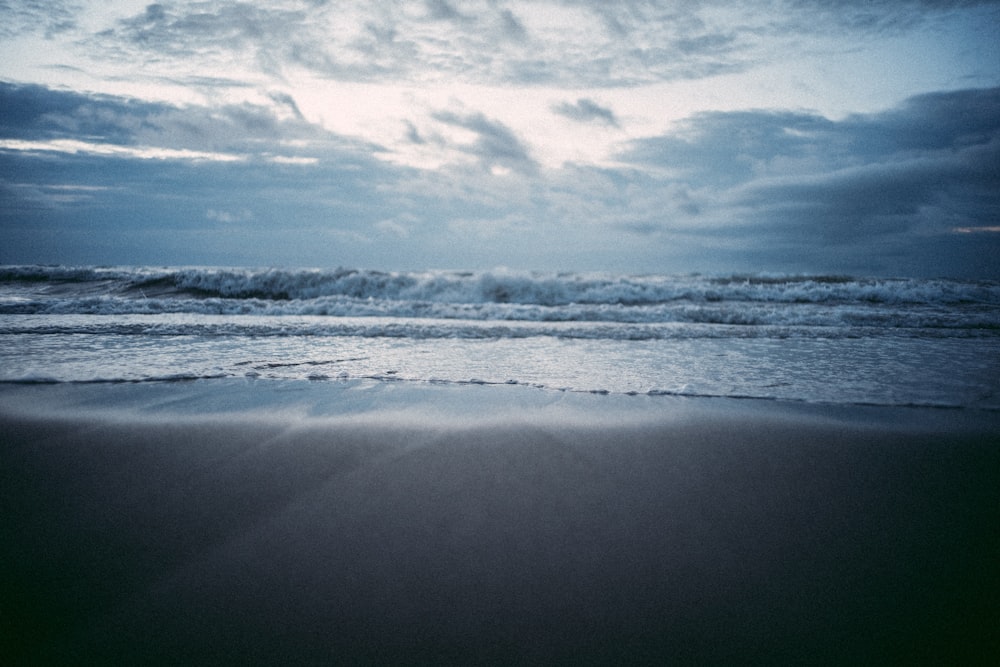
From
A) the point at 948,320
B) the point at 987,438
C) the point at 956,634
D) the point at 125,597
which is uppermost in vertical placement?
the point at 948,320

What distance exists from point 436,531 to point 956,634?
176 centimetres

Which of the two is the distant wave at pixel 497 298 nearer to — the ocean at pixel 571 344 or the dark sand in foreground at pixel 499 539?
the ocean at pixel 571 344

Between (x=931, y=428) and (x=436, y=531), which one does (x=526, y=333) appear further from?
(x=436, y=531)

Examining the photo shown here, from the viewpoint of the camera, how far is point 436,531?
2059mm

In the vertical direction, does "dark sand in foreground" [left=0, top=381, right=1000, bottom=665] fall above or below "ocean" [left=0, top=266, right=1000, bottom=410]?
below

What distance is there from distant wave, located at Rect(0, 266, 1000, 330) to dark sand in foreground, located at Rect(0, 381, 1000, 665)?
6484 millimetres

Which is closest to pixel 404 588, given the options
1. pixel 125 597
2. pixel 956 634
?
pixel 125 597

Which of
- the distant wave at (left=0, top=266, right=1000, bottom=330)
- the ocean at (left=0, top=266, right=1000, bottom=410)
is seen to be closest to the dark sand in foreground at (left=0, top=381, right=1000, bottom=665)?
the ocean at (left=0, top=266, right=1000, bottom=410)

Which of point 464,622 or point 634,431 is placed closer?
point 464,622

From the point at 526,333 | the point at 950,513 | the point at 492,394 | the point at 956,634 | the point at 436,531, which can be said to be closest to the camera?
the point at 956,634

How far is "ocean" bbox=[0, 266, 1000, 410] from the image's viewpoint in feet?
15.2

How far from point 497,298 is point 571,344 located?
25.4 feet

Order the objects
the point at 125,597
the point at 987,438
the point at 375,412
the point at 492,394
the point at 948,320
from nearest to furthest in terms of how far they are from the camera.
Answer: the point at 125,597
the point at 987,438
the point at 375,412
the point at 492,394
the point at 948,320

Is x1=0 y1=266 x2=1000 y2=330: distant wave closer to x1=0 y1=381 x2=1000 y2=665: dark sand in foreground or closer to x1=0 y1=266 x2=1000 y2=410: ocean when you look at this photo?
x1=0 y1=266 x2=1000 y2=410: ocean
